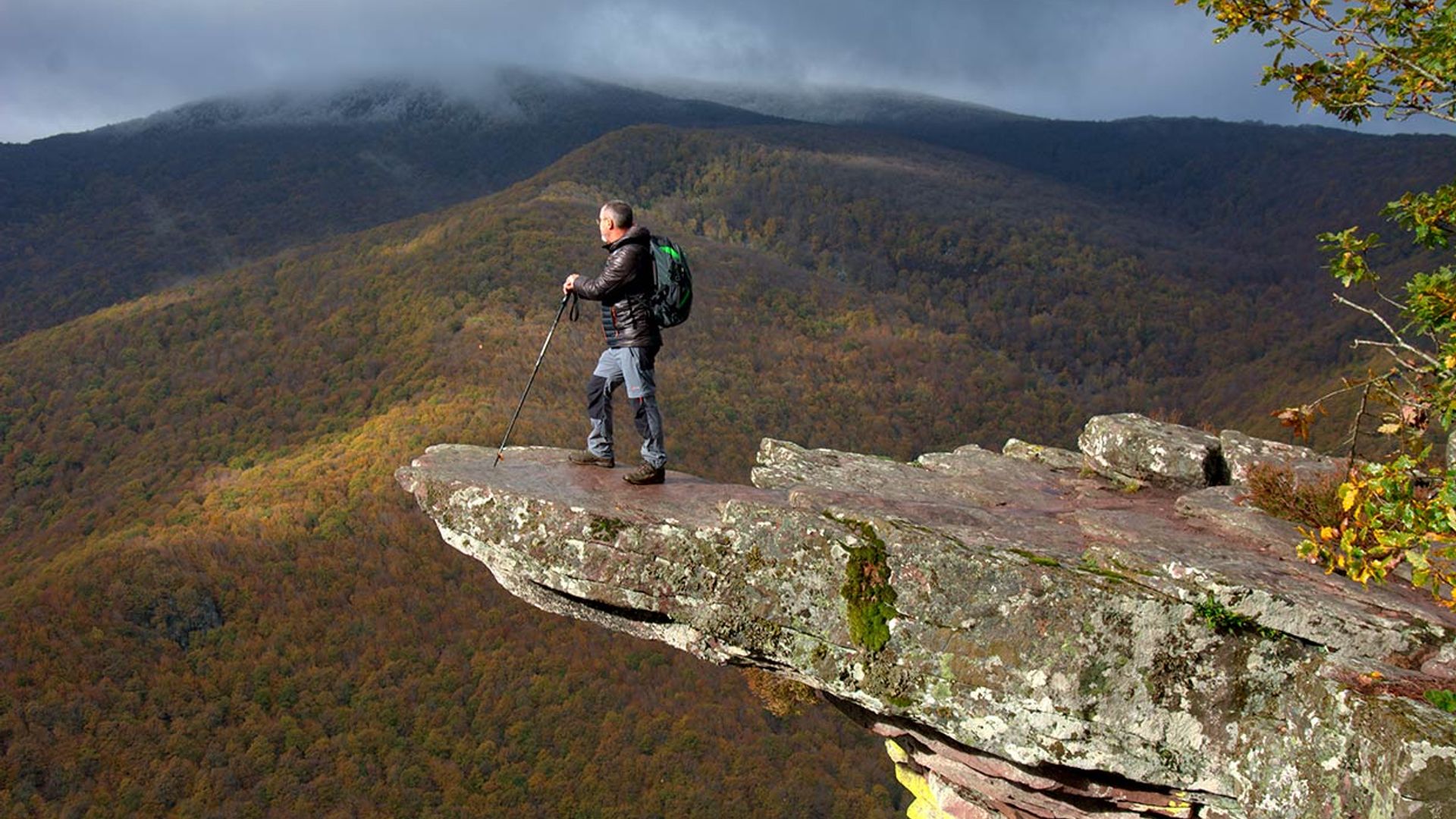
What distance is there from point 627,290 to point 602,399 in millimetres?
1624

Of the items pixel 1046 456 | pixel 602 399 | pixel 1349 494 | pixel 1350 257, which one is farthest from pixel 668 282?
pixel 1046 456

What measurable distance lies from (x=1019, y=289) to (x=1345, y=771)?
10232 cm

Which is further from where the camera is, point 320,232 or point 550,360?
point 320,232

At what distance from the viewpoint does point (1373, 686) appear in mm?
6227

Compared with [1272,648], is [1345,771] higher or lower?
lower

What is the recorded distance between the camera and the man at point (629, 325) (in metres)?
9.53

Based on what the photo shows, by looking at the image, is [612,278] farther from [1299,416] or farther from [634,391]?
[1299,416]

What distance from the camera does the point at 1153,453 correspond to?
1138 centimetres

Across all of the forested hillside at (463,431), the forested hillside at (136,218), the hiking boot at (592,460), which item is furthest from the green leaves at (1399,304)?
the forested hillside at (136,218)

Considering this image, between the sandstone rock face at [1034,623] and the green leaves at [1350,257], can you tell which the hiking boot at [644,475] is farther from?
the green leaves at [1350,257]

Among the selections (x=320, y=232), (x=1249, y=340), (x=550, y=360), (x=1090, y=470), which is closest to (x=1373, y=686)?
(x=1090, y=470)

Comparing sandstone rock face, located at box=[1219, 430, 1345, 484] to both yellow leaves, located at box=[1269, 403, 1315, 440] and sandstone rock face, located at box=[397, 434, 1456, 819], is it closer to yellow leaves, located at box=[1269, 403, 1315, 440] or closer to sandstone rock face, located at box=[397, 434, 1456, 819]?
sandstone rock face, located at box=[397, 434, 1456, 819]

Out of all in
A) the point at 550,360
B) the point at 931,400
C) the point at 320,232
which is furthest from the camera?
the point at 320,232

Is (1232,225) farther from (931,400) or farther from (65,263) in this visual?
(65,263)
